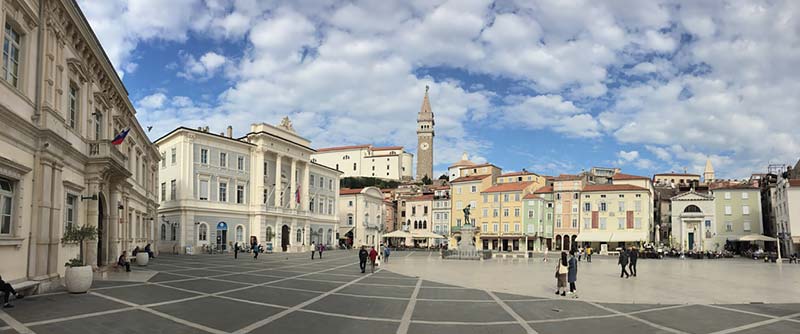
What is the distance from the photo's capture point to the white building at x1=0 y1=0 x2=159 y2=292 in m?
15.1

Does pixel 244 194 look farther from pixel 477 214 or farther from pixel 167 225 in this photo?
pixel 477 214

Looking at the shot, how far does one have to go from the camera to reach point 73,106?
2130cm

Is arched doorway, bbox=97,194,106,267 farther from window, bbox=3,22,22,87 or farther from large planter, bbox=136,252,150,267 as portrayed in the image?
window, bbox=3,22,22,87

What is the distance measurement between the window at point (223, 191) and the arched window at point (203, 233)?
3733 millimetres

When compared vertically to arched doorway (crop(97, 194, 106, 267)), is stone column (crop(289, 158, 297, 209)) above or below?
above

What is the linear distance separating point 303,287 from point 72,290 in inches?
314

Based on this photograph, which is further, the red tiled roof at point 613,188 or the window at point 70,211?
the red tiled roof at point 613,188

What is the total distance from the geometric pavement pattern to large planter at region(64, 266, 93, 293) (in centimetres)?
42

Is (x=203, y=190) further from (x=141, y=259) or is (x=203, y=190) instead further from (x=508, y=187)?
(x=508, y=187)

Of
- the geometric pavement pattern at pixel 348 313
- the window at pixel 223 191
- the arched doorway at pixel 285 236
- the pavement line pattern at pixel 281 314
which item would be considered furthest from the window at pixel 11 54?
the arched doorway at pixel 285 236

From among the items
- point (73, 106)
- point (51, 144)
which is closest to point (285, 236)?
point (73, 106)

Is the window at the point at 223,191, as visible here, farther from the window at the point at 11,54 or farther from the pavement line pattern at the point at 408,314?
the window at the point at 11,54

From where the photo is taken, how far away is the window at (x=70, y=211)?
19.8 m

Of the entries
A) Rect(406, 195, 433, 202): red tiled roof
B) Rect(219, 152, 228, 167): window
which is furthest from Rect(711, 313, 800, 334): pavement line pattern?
Rect(406, 195, 433, 202): red tiled roof
